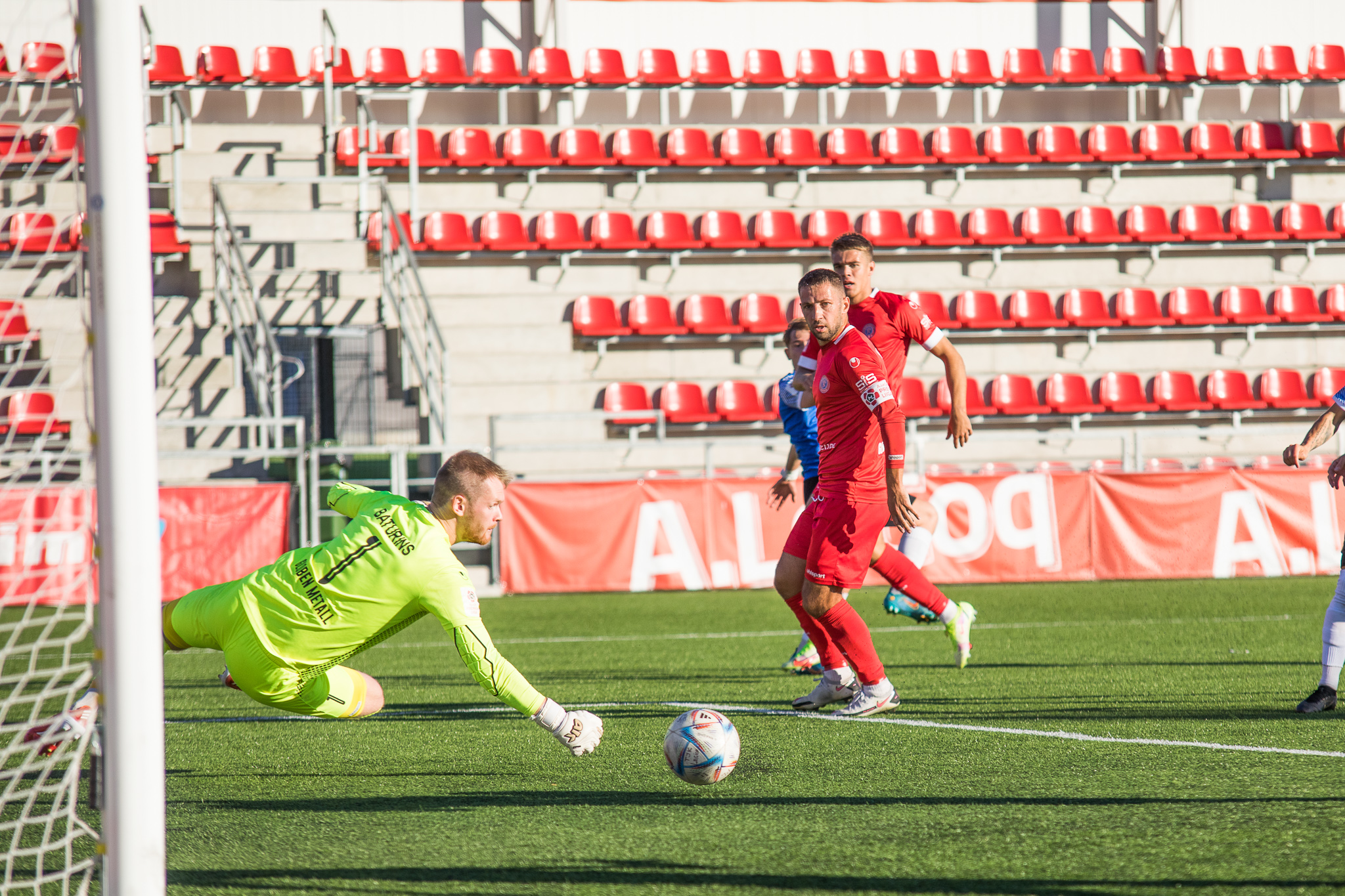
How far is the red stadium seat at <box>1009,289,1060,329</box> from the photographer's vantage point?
18703mm

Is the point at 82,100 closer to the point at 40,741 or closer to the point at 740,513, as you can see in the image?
the point at 40,741

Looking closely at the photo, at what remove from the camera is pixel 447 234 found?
18109 millimetres

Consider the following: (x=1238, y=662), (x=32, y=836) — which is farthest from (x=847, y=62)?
(x=32, y=836)

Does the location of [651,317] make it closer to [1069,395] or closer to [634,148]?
[634,148]

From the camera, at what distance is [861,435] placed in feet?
19.4

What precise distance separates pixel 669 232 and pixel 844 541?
43.5ft

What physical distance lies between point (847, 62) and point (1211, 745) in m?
17.5

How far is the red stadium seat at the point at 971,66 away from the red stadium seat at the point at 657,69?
4.20 m

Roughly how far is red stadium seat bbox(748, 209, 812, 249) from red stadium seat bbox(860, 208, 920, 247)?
900mm

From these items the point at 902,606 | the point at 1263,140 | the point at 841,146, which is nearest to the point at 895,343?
the point at 902,606

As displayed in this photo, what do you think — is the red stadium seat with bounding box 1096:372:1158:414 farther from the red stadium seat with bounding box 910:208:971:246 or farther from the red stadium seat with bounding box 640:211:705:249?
the red stadium seat with bounding box 640:211:705:249

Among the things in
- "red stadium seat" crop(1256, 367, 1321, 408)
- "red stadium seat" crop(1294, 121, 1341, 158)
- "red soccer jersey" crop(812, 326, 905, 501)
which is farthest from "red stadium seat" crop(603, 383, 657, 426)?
"red soccer jersey" crop(812, 326, 905, 501)

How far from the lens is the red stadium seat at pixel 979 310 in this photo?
1845 centimetres

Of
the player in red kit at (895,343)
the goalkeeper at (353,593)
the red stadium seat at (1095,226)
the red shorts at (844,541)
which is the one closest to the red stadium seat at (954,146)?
the red stadium seat at (1095,226)
